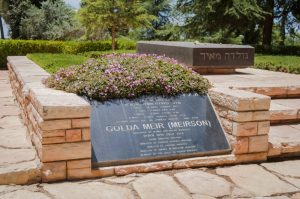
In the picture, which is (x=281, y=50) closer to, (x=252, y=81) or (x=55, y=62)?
(x=252, y=81)

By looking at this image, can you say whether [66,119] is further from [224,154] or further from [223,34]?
[223,34]

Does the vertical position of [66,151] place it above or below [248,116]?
below

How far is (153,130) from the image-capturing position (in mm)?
3781

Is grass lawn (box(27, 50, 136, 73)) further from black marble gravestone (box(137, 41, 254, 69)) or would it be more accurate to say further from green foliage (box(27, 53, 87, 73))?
black marble gravestone (box(137, 41, 254, 69))

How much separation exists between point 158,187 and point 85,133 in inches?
30.6

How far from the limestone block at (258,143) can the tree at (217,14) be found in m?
12.7

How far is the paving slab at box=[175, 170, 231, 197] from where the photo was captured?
3.14m

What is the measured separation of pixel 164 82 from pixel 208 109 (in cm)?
56

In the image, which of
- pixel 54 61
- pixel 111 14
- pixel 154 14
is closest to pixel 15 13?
pixel 154 14

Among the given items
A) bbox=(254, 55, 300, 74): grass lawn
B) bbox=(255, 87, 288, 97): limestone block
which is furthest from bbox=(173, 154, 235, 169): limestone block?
bbox=(254, 55, 300, 74): grass lawn

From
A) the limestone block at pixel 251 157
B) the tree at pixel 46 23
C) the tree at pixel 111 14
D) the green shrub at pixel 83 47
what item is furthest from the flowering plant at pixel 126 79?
the tree at pixel 46 23

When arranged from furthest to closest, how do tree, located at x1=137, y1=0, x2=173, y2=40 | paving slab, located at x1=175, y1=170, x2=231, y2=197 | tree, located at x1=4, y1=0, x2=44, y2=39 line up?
1. tree, located at x1=137, y1=0, x2=173, y2=40
2. tree, located at x1=4, y1=0, x2=44, y2=39
3. paving slab, located at x1=175, y1=170, x2=231, y2=197

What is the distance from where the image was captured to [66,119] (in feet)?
10.7

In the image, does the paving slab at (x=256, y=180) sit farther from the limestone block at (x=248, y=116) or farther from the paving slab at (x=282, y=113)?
the paving slab at (x=282, y=113)
